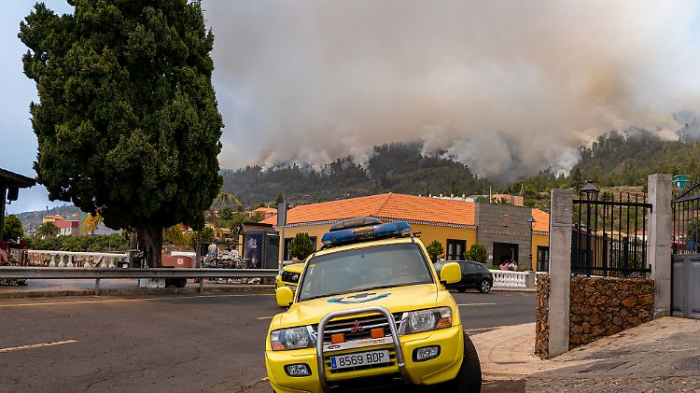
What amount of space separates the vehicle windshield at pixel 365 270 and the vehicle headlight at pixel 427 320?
1.03m

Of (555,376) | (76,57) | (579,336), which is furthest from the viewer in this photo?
(76,57)

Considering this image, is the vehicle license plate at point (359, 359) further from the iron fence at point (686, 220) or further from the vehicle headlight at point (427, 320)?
the iron fence at point (686, 220)

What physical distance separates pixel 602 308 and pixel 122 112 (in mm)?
15770

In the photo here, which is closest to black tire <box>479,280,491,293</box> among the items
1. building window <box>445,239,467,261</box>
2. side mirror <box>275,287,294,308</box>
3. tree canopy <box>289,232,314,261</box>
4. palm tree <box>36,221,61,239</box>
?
tree canopy <box>289,232,314,261</box>

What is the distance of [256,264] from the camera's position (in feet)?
96.4

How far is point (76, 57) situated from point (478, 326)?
14336mm

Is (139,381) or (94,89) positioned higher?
(94,89)

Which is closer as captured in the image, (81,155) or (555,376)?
(555,376)

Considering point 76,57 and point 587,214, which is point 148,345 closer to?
point 587,214

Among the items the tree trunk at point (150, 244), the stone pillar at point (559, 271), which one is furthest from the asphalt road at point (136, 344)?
the tree trunk at point (150, 244)

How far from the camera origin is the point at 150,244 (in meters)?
22.5

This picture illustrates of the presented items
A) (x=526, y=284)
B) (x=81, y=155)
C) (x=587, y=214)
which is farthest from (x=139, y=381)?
(x=526, y=284)

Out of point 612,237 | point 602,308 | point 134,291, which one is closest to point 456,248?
point 134,291

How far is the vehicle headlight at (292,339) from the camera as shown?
19.6ft
